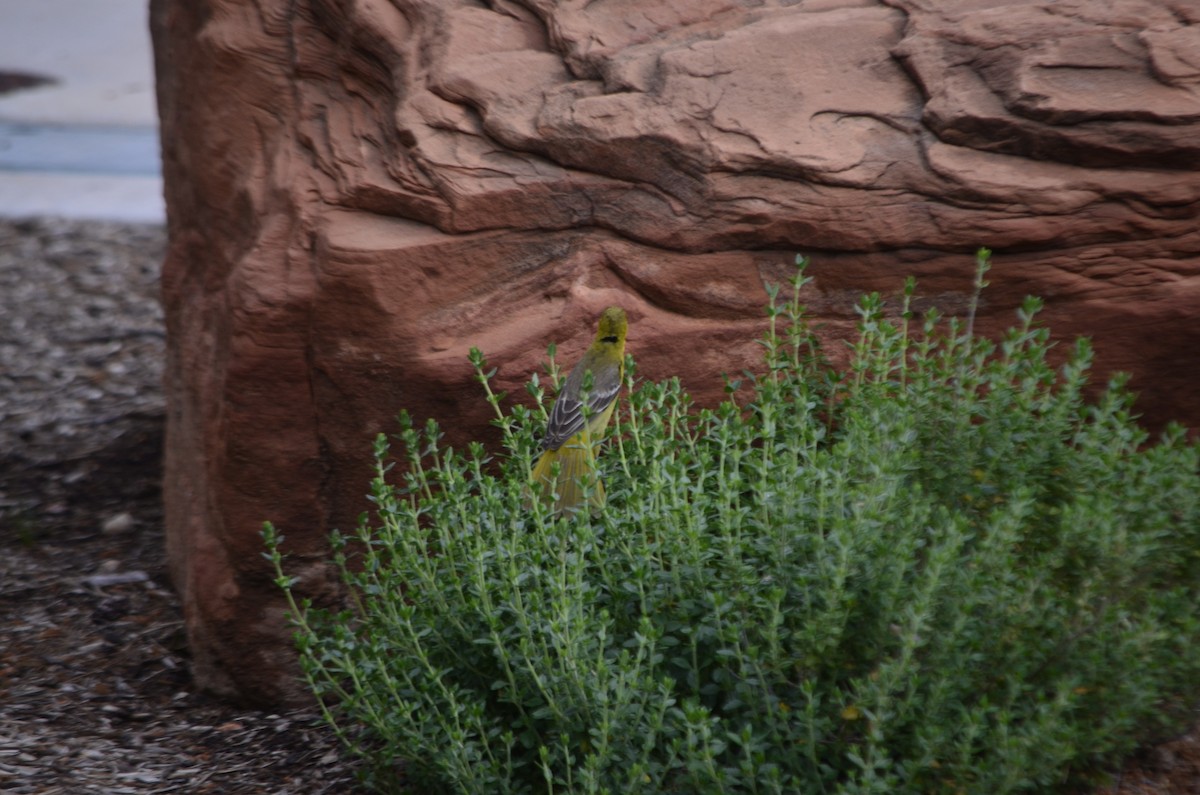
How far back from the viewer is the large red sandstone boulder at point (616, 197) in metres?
3.76

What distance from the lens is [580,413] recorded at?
3.52 meters

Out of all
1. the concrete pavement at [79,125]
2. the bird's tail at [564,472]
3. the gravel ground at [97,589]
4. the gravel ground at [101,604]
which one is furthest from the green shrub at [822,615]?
the concrete pavement at [79,125]

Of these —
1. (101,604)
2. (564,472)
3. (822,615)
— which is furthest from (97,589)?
(822,615)

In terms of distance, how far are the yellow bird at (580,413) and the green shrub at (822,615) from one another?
24cm

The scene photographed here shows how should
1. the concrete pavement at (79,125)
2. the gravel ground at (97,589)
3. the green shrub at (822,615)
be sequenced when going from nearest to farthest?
the green shrub at (822,615) < the gravel ground at (97,589) < the concrete pavement at (79,125)

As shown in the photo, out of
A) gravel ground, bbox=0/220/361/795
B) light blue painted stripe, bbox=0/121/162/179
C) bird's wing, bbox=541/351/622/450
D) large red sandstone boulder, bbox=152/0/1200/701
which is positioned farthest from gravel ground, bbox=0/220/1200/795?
light blue painted stripe, bbox=0/121/162/179

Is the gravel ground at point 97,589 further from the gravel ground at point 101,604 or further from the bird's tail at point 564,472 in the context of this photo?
the bird's tail at point 564,472

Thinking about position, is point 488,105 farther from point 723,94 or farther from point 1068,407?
point 1068,407

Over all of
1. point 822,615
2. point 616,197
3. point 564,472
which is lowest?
point 564,472

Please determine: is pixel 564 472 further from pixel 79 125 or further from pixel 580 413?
pixel 79 125

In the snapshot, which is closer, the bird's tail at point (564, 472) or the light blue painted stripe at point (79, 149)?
the bird's tail at point (564, 472)

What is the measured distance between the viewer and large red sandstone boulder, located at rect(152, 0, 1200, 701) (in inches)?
148

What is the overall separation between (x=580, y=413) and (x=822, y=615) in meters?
1.16

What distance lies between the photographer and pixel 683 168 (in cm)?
378
